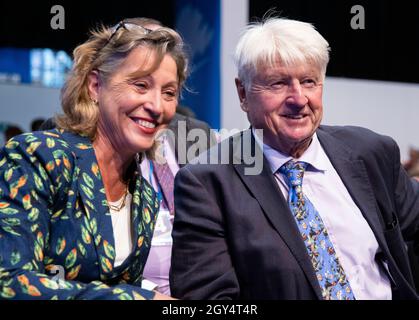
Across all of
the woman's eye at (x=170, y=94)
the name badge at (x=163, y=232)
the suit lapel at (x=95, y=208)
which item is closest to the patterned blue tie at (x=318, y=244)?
the woman's eye at (x=170, y=94)

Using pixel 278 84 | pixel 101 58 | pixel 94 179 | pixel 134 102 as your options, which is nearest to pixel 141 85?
pixel 134 102

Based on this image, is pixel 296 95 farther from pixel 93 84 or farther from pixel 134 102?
pixel 93 84

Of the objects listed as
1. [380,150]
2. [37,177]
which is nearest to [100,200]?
[37,177]

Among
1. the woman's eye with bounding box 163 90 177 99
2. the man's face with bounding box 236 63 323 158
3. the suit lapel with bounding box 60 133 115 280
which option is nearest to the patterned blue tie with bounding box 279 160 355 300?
the man's face with bounding box 236 63 323 158

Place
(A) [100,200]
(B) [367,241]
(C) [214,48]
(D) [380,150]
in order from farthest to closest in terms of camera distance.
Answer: (C) [214,48], (D) [380,150], (B) [367,241], (A) [100,200]

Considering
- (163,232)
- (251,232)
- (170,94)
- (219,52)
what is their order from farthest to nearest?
(219,52), (163,232), (170,94), (251,232)

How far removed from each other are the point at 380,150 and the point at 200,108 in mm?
3004

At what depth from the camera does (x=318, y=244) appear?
5.56ft

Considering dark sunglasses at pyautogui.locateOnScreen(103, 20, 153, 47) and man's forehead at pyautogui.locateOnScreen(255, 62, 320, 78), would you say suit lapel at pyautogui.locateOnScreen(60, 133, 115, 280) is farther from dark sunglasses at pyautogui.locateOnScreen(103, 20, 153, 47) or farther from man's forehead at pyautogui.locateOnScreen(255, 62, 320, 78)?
man's forehead at pyautogui.locateOnScreen(255, 62, 320, 78)

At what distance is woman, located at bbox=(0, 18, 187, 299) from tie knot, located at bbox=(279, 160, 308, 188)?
0.39 metres

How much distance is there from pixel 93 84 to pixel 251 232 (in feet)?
2.13

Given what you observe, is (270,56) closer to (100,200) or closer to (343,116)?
(100,200)

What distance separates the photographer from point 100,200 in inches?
64.3

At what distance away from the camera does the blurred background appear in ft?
15.3
